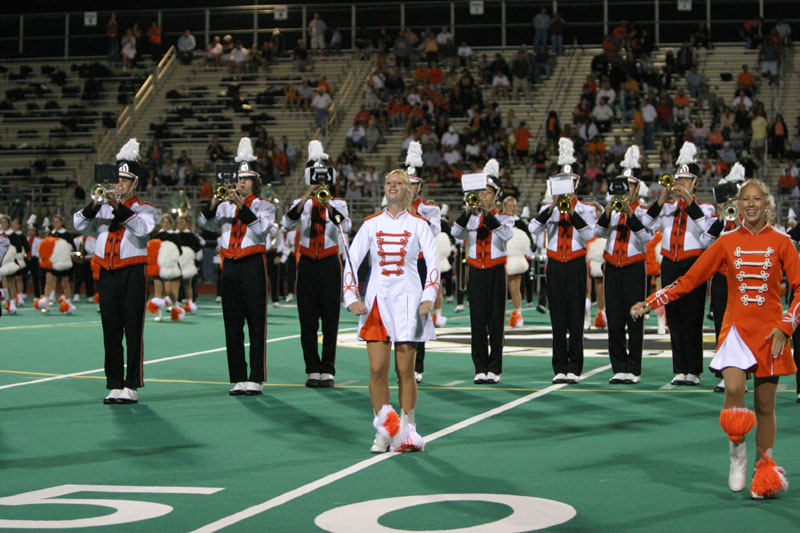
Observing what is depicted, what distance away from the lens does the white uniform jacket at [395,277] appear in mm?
7812

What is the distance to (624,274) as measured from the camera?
38.6 ft

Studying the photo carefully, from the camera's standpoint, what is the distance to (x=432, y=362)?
1363 centimetres

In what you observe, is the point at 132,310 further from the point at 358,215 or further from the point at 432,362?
the point at 358,215

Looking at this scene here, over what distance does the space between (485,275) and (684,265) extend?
6.72 feet

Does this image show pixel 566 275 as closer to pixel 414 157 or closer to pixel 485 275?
pixel 485 275

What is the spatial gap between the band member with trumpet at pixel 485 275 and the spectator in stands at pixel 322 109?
2362cm

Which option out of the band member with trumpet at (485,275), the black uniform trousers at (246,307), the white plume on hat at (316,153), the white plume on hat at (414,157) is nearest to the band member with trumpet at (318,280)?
the white plume on hat at (316,153)

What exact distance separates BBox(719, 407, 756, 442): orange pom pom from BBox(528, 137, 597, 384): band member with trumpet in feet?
16.9

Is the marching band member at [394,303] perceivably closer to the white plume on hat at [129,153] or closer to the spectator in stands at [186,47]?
the white plume on hat at [129,153]

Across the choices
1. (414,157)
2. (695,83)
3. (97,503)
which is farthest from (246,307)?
(695,83)

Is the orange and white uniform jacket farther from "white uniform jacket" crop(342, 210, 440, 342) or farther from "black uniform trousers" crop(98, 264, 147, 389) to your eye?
"black uniform trousers" crop(98, 264, 147, 389)

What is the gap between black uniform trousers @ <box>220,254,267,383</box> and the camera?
10.9 meters

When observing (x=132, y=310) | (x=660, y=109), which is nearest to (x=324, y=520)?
(x=132, y=310)

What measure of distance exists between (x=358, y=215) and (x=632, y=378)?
19.7 meters
